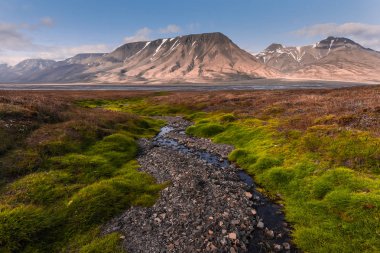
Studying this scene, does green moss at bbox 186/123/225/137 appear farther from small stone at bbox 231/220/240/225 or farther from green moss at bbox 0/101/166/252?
small stone at bbox 231/220/240/225

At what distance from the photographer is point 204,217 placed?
1502cm

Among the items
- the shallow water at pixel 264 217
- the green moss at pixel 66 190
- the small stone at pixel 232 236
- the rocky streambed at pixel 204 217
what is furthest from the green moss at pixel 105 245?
the shallow water at pixel 264 217

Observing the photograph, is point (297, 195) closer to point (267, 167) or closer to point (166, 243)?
point (267, 167)

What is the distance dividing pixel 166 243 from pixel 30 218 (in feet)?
24.2

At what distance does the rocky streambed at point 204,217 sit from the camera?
1291 centimetres

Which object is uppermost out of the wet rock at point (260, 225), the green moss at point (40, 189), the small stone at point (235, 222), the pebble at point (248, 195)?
the green moss at point (40, 189)

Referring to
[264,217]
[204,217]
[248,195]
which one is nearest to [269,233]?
[264,217]

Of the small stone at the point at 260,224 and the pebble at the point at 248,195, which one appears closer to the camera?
the small stone at the point at 260,224

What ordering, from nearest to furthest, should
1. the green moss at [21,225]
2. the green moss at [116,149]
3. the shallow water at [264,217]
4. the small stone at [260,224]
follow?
the green moss at [21,225], the shallow water at [264,217], the small stone at [260,224], the green moss at [116,149]

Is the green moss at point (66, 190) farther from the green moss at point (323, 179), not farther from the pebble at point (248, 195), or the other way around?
the green moss at point (323, 179)

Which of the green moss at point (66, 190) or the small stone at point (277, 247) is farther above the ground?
the green moss at point (66, 190)

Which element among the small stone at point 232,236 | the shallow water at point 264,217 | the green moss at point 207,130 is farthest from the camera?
the green moss at point 207,130

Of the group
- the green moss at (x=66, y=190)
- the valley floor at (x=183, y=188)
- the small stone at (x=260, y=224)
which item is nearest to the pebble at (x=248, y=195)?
the valley floor at (x=183, y=188)

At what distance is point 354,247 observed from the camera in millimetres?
11758
